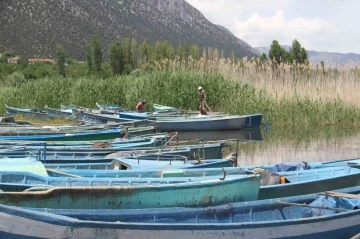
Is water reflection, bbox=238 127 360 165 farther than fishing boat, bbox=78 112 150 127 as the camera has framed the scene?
No

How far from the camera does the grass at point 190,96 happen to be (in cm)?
2012

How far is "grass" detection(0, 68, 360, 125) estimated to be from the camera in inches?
792

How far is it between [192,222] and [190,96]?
16144mm

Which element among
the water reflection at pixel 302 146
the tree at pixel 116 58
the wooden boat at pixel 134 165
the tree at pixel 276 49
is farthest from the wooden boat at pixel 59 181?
the tree at pixel 116 58

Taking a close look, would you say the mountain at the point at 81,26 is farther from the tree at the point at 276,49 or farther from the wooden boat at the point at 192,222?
the wooden boat at the point at 192,222

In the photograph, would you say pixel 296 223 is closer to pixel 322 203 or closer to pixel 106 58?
pixel 322 203

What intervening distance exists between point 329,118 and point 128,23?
62.9 meters

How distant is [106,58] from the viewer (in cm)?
7019

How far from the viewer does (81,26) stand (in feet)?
232

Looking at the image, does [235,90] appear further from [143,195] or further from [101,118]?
[143,195]

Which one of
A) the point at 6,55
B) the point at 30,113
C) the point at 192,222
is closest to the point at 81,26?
the point at 6,55

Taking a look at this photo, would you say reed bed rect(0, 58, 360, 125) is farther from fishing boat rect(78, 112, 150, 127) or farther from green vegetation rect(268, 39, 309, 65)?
green vegetation rect(268, 39, 309, 65)

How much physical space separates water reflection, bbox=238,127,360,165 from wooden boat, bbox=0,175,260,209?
6.31 meters

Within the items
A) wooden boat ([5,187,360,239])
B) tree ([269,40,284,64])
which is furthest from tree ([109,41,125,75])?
wooden boat ([5,187,360,239])
